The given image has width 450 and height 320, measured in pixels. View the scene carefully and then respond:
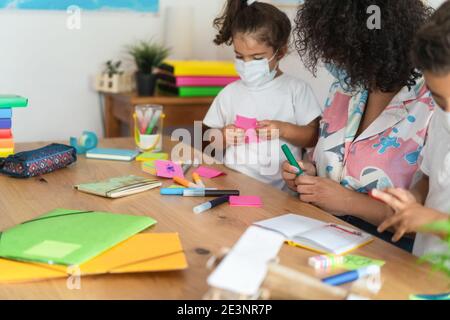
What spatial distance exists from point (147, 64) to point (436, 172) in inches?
66.9

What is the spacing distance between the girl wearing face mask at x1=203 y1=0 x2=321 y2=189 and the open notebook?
57 centimetres

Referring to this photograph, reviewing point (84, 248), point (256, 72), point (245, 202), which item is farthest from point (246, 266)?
point (256, 72)

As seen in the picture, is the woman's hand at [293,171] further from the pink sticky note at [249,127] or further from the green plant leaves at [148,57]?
the green plant leaves at [148,57]

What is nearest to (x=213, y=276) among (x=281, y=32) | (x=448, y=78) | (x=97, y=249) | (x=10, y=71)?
(x=97, y=249)

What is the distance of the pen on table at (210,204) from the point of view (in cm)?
129

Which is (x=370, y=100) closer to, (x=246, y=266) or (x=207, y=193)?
(x=207, y=193)

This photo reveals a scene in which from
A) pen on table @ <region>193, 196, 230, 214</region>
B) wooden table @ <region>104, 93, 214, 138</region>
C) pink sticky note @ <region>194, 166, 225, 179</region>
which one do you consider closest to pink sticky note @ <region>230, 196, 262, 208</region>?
pen on table @ <region>193, 196, 230, 214</region>

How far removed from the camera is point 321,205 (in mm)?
1405

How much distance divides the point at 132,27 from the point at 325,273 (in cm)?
211

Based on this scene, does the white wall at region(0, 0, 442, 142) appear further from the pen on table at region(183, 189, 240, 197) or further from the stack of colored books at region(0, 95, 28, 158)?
the pen on table at region(183, 189, 240, 197)

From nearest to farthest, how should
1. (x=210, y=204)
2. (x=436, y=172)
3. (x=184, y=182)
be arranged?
(x=436, y=172)
(x=210, y=204)
(x=184, y=182)

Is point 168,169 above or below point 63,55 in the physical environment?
below

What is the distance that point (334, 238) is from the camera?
1119 mm

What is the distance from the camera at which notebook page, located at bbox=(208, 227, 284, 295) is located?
30.4 inches
